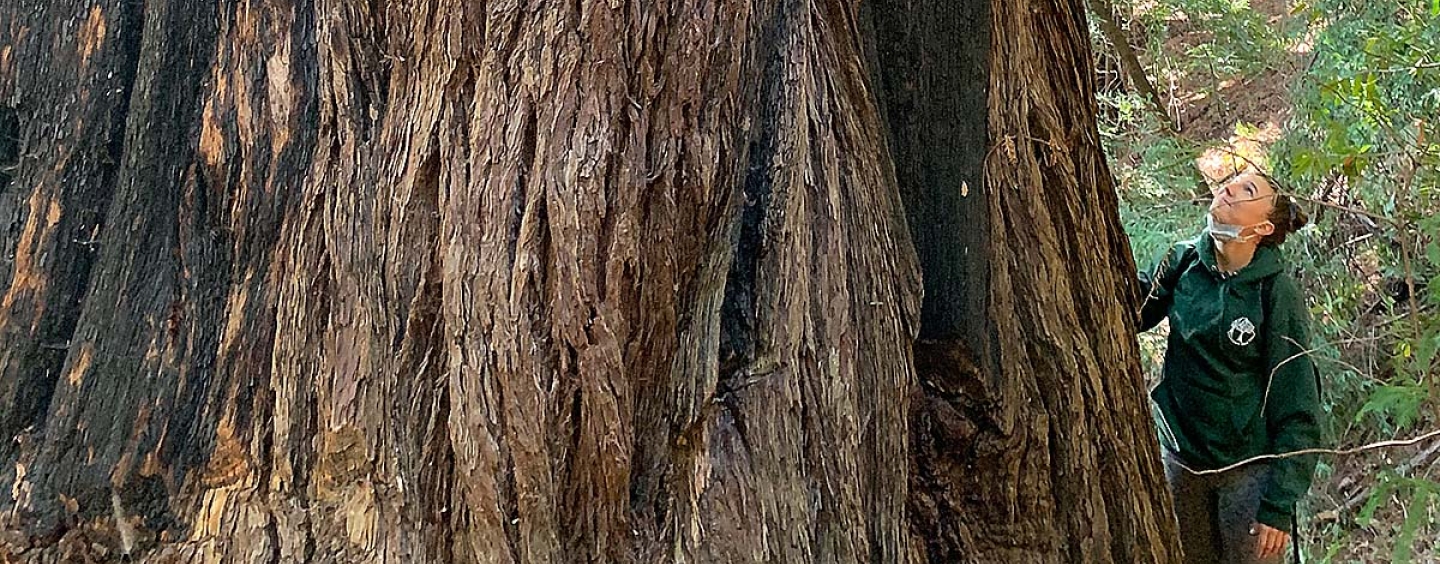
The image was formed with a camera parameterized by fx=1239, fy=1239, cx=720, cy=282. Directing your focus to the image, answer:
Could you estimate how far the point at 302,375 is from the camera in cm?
201

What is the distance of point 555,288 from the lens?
1766mm

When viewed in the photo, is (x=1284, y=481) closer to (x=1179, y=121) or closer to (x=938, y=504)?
(x=938, y=504)

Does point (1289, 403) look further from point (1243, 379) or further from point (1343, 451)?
point (1343, 451)

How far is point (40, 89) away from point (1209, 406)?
103 inches

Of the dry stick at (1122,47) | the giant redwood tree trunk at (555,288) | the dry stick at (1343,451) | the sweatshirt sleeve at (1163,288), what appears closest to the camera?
the giant redwood tree trunk at (555,288)

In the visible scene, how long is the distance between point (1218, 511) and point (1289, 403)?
325 millimetres

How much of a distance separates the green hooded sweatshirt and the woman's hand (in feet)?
0.06

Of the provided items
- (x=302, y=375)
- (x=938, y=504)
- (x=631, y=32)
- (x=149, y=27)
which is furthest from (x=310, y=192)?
(x=938, y=504)

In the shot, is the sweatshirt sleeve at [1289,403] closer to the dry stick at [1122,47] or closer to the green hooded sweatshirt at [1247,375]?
the green hooded sweatshirt at [1247,375]

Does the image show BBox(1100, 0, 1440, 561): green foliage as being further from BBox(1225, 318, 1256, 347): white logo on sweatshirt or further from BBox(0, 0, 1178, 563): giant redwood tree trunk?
BBox(0, 0, 1178, 563): giant redwood tree trunk

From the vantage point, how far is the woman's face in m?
2.94

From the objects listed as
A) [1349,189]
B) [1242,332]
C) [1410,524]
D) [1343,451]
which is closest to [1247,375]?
[1242,332]

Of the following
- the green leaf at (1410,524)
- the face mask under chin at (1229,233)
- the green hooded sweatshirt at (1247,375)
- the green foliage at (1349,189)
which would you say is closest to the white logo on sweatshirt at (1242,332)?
the green hooded sweatshirt at (1247,375)

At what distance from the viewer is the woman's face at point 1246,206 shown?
2938 mm
